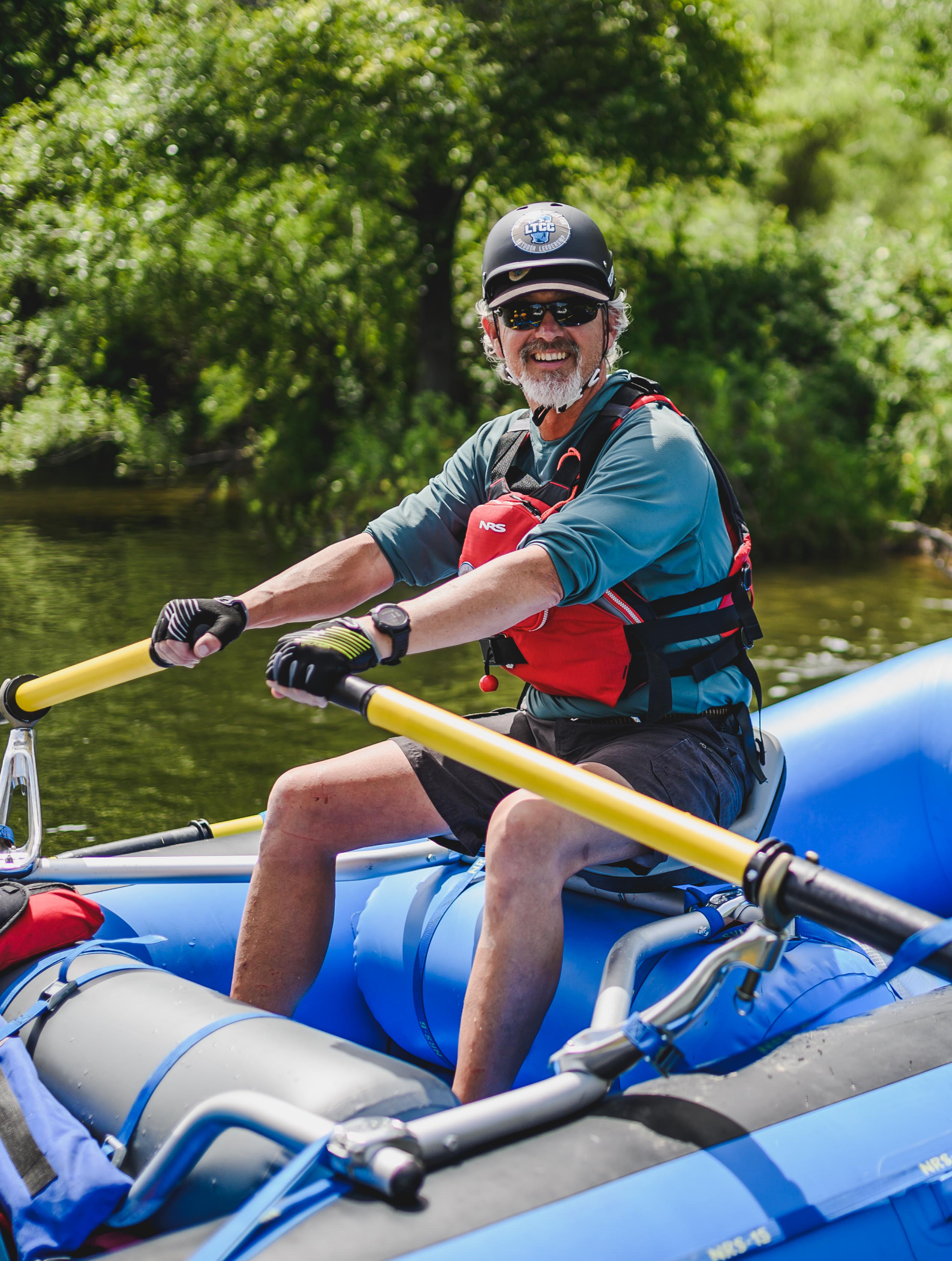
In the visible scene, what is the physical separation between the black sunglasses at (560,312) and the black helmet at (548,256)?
14 mm

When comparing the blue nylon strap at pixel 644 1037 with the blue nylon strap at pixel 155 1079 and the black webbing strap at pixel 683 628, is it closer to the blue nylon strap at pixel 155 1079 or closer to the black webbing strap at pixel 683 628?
the blue nylon strap at pixel 155 1079

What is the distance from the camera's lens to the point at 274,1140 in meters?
1.21

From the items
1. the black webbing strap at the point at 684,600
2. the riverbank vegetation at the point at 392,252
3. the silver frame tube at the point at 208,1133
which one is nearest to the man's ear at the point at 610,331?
the black webbing strap at the point at 684,600

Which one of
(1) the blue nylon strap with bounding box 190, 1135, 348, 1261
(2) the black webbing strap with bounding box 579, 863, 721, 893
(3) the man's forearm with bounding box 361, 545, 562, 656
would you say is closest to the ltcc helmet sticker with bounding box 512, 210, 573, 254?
(3) the man's forearm with bounding box 361, 545, 562, 656

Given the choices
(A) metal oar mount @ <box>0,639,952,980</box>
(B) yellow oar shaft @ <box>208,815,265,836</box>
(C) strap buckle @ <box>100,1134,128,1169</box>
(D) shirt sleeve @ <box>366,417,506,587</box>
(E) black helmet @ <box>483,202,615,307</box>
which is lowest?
(C) strap buckle @ <box>100,1134,128,1169</box>

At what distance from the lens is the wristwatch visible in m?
1.54

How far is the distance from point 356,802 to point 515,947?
1.38ft

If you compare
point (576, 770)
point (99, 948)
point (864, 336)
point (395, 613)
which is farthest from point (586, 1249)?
point (864, 336)

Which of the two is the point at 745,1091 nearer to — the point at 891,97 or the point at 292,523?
the point at 292,523

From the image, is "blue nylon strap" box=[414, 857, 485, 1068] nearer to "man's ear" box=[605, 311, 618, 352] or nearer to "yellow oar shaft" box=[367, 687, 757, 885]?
"yellow oar shaft" box=[367, 687, 757, 885]

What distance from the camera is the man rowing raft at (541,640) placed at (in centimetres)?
155

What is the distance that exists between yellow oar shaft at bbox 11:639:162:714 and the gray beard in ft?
2.39

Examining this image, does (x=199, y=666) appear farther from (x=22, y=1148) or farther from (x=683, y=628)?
(x=22, y=1148)

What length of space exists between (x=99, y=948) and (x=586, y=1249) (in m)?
0.91
